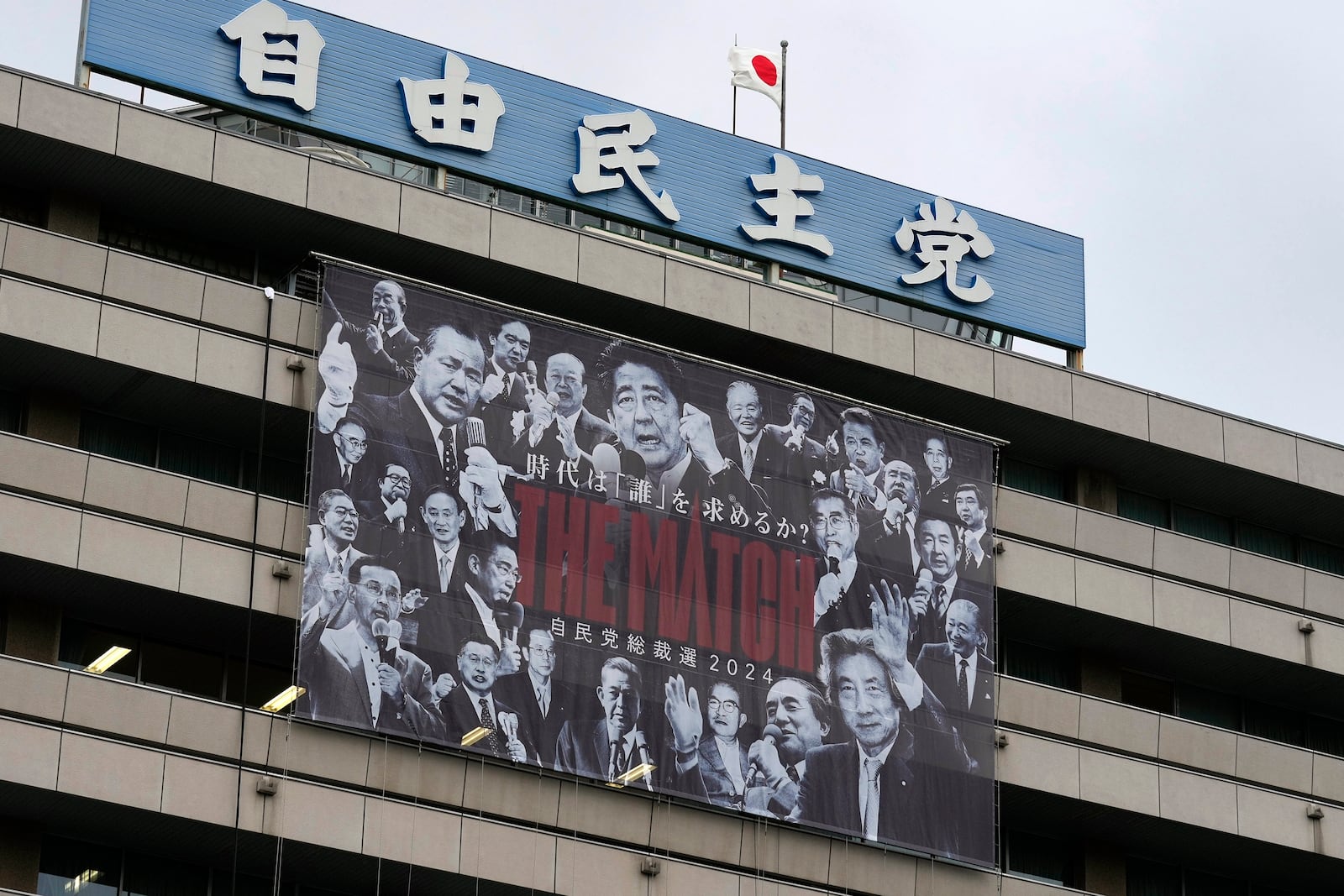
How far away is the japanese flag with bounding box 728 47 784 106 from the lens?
63656 mm

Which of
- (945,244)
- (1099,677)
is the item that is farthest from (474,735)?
(945,244)

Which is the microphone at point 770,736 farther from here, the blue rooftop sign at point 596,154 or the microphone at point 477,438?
the blue rooftop sign at point 596,154

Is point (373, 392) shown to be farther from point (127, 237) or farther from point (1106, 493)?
→ point (1106, 493)

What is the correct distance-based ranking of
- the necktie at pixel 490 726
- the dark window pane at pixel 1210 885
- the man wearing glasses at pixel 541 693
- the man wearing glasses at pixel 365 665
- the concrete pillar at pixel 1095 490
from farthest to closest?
the concrete pillar at pixel 1095 490 → the dark window pane at pixel 1210 885 → the man wearing glasses at pixel 541 693 → the necktie at pixel 490 726 → the man wearing glasses at pixel 365 665

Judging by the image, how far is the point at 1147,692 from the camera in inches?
2441

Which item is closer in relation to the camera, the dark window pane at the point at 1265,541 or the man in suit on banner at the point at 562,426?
the man in suit on banner at the point at 562,426

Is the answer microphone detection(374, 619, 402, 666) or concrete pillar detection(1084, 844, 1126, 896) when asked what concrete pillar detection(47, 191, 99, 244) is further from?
concrete pillar detection(1084, 844, 1126, 896)

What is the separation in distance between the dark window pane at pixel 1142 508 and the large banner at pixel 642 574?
240 inches

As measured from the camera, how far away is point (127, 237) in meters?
54.5

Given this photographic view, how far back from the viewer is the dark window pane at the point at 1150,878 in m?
60.2

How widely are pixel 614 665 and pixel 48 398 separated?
40.5 ft

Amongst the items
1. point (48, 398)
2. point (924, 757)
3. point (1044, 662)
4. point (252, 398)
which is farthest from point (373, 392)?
point (1044, 662)

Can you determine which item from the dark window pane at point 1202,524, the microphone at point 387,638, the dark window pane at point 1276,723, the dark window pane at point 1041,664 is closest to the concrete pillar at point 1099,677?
the dark window pane at point 1041,664

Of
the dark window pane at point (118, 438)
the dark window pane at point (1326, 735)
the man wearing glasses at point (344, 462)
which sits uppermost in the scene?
the dark window pane at point (118, 438)
